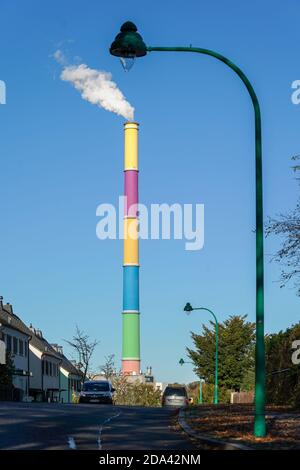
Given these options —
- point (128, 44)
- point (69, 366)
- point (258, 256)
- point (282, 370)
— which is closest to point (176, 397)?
point (282, 370)

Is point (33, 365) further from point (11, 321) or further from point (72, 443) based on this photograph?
point (72, 443)

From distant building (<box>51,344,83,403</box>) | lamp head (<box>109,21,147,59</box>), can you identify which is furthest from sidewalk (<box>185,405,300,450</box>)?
distant building (<box>51,344,83,403</box>)

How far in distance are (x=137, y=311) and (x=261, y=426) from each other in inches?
2447

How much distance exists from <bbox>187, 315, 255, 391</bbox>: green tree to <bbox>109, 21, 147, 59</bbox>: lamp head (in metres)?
63.4

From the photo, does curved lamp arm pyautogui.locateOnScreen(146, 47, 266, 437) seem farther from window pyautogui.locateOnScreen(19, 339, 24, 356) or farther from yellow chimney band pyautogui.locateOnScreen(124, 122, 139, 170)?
window pyautogui.locateOnScreen(19, 339, 24, 356)

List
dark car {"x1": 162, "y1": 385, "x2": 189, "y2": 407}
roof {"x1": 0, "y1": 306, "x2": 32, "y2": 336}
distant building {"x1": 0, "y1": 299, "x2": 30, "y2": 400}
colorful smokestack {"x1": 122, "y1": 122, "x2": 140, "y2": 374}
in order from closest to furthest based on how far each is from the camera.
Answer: dark car {"x1": 162, "y1": 385, "x2": 189, "y2": 407} → distant building {"x1": 0, "y1": 299, "x2": 30, "y2": 400} → roof {"x1": 0, "y1": 306, "x2": 32, "y2": 336} → colorful smokestack {"x1": 122, "y1": 122, "x2": 140, "y2": 374}

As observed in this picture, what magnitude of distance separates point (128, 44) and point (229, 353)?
212ft

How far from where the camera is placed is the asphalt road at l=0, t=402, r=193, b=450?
15.6 meters

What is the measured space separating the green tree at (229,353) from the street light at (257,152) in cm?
6242

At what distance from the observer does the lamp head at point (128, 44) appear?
1678 centimetres
